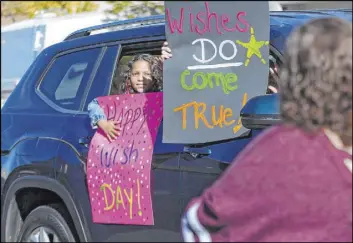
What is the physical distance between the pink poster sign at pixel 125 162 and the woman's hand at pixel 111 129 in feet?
0.08

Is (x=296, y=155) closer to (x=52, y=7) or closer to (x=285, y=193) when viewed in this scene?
(x=285, y=193)

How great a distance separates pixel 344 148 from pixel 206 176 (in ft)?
6.32

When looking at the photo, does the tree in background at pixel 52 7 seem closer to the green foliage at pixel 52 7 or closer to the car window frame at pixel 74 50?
the green foliage at pixel 52 7

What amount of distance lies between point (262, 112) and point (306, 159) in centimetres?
144

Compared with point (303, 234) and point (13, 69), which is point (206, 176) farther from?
point (13, 69)

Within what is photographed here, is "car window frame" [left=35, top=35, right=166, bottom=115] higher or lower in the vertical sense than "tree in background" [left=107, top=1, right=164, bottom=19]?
lower

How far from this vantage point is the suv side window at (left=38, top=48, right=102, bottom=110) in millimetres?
4883

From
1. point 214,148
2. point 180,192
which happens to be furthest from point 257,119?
point 180,192

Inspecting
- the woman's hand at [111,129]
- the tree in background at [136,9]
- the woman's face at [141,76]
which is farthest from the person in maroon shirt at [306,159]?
the tree in background at [136,9]

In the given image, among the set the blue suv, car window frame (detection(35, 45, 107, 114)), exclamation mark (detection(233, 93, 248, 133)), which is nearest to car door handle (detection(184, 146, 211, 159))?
the blue suv

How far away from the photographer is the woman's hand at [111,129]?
4457 mm

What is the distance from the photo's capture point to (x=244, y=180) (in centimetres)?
201

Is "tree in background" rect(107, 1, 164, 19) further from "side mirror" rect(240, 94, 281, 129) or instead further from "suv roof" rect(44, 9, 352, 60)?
"side mirror" rect(240, 94, 281, 129)

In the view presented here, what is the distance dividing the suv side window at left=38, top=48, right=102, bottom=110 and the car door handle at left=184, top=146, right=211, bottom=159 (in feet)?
3.38
